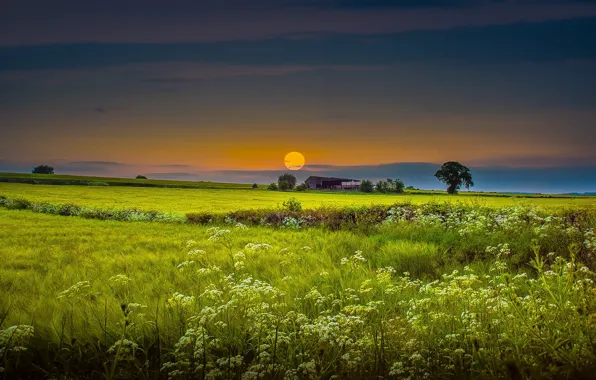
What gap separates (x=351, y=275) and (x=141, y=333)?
4.17 m

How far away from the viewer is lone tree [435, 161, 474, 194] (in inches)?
3285

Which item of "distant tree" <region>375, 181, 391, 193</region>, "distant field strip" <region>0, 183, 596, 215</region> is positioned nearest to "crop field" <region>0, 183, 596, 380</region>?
"distant field strip" <region>0, 183, 596, 215</region>

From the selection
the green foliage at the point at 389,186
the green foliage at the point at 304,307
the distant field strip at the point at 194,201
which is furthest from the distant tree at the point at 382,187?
the green foliage at the point at 304,307

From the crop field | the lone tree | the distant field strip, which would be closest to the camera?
the crop field

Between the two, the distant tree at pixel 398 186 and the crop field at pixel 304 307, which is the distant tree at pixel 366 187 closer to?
the distant tree at pixel 398 186

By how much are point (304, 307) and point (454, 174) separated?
3223 inches

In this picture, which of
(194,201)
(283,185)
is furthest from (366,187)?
(194,201)

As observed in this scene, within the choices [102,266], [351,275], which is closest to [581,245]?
[351,275]

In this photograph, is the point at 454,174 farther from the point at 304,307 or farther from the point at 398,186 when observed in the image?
the point at 304,307

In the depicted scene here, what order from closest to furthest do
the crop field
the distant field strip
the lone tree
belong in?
1. the crop field
2. the distant field strip
3. the lone tree

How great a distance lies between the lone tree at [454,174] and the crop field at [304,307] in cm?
6853

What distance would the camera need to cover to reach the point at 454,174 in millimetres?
Answer: 83625

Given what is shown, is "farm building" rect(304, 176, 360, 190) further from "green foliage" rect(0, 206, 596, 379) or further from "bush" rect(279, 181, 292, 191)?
"green foliage" rect(0, 206, 596, 379)

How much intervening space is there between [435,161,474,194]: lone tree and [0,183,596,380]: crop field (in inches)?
2698
